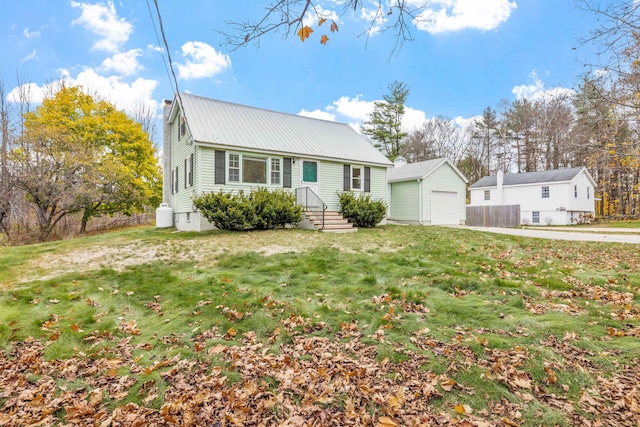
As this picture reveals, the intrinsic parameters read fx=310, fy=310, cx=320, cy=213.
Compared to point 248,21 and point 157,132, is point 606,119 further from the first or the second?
point 157,132

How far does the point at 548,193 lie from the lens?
25.3 m

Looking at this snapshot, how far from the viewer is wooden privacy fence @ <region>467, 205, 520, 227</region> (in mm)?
20156

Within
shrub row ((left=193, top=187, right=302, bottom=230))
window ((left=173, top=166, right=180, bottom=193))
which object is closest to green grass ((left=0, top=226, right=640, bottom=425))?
shrub row ((left=193, top=187, right=302, bottom=230))

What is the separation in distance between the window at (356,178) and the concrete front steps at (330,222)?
2.46m

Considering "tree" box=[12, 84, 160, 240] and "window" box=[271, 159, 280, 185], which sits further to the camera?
"tree" box=[12, 84, 160, 240]

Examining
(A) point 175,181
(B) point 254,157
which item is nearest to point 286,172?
(B) point 254,157

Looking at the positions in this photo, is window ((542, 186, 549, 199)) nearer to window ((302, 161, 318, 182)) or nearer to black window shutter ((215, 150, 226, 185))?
window ((302, 161, 318, 182))

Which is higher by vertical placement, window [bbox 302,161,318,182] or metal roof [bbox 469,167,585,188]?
metal roof [bbox 469,167,585,188]

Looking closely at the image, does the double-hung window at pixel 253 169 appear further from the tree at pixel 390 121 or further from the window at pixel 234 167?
the tree at pixel 390 121

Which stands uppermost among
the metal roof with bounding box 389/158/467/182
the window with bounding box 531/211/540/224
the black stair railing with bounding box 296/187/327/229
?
the metal roof with bounding box 389/158/467/182

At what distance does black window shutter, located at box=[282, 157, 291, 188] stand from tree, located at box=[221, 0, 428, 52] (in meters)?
10.0

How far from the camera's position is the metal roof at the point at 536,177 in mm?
24250

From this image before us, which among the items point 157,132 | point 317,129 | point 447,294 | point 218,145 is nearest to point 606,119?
point 447,294

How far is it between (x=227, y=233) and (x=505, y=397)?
937 cm
